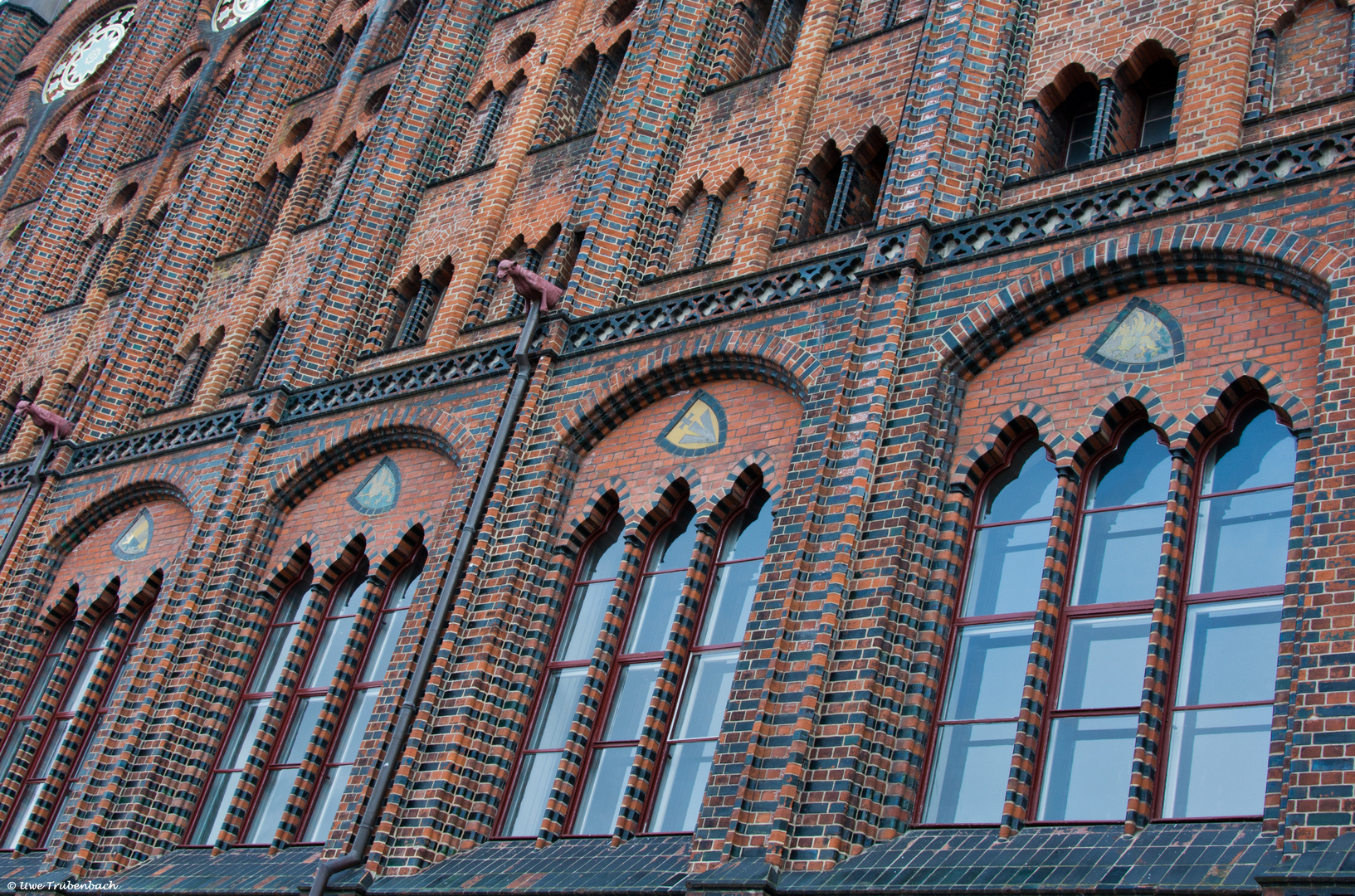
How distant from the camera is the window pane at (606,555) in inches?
534

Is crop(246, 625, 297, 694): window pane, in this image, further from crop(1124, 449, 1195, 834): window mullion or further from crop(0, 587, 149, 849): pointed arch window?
crop(1124, 449, 1195, 834): window mullion

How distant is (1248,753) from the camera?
363 inches

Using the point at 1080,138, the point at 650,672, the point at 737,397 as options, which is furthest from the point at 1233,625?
the point at 1080,138

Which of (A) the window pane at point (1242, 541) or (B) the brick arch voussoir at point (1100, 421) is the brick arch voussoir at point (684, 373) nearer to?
(B) the brick arch voussoir at point (1100, 421)

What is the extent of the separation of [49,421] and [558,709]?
30.5ft

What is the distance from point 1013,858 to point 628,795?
127 inches

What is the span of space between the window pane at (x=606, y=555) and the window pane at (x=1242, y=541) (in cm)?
493

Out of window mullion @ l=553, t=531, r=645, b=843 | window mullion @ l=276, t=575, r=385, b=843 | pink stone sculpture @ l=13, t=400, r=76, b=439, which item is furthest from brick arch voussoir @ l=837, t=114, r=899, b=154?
pink stone sculpture @ l=13, t=400, r=76, b=439

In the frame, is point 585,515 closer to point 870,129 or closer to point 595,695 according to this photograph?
point 595,695

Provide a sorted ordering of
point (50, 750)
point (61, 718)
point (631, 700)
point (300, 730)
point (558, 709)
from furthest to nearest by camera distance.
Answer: point (61, 718) → point (50, 750) → point (300, 730) → point (558, 709) → point (631, 700)

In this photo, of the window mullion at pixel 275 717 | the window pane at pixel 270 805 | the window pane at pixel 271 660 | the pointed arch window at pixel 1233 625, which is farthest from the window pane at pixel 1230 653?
the window pane at pixel 271 660

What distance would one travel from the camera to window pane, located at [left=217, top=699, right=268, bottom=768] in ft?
→ 49.5

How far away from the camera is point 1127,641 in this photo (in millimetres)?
10164

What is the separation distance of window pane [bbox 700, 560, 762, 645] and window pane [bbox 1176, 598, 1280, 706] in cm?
342
